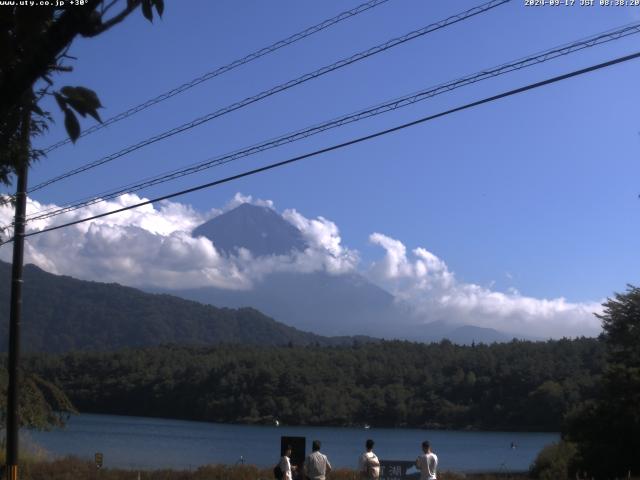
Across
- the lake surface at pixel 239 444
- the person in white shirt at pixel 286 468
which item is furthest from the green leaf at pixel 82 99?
the lake surface at pixel 239 444

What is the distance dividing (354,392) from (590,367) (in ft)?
82.8

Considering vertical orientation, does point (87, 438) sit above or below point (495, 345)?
below

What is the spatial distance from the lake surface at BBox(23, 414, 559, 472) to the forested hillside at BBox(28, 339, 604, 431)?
7.78ft

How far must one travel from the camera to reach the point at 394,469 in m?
17.5

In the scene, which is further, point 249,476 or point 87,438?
point 87,438

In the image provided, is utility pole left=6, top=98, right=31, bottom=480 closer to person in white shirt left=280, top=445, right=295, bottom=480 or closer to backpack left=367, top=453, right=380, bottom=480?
person in white shirt left=280, top=445, right=295, bottom=480

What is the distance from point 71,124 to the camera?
4898 millimetres

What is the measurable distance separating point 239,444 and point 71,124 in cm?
6046

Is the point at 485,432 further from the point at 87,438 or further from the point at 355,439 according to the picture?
the point at 87,438

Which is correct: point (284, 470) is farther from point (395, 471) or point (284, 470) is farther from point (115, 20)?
point (115, 20)

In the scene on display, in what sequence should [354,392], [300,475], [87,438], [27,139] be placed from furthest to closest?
[354,392], [87,438], [300,475], [27,139]

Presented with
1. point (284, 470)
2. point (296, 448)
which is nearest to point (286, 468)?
point (284, 470)

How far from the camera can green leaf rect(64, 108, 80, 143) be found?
193 inches

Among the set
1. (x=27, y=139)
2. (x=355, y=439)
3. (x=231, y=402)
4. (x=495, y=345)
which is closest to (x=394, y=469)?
(x=27, y=139)
